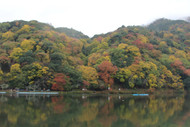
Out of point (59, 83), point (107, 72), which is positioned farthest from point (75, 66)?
point (59, 83)

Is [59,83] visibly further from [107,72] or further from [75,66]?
[107,72]

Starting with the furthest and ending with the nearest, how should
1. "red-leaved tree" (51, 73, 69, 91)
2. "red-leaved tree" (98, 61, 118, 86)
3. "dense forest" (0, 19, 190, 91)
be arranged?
"red-leaved tree" (98, 61, 118, 86) → "dense forest" (0, 19, 190, 91) → "red-leaved tree" (51, 73, 69, 91)

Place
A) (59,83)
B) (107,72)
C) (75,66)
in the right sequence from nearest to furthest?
1. (59,83)
2. (107,72)
3. (75,66)

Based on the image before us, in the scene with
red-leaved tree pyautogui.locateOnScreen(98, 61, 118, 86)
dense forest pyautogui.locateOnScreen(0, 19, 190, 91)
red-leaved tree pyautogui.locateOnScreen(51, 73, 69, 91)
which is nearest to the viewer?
red-leaved tree pyautogui.locateOnScreen(51, 73, 69, 91)

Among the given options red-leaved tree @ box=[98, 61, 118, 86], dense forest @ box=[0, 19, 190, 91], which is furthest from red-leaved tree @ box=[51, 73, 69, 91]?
red-leaved tree @ box=[98, 61, 118, 86]

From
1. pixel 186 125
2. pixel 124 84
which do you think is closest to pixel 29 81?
pixel 124 84

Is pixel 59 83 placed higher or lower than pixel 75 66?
lower

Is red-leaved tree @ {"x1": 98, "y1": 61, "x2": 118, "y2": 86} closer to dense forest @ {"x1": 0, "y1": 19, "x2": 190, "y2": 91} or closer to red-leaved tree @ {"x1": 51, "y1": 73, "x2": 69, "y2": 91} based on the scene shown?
dense forest @ {"x1": 0, "y1": 19, "x2": 190, "y2": 91}

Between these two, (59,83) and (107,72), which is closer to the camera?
(59,83)

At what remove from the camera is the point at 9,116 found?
40.9 ft

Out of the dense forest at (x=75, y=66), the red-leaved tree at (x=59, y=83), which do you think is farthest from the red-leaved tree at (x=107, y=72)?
the red-leaved tree at (x=59, y=83)

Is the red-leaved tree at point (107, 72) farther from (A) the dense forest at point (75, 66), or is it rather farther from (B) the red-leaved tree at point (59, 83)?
(B) the red-leaved tree at point (59, 83)

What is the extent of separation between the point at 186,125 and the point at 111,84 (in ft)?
90.1

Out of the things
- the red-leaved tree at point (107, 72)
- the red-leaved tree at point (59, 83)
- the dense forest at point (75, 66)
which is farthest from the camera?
the red-leaved tree at point (107, 72)
